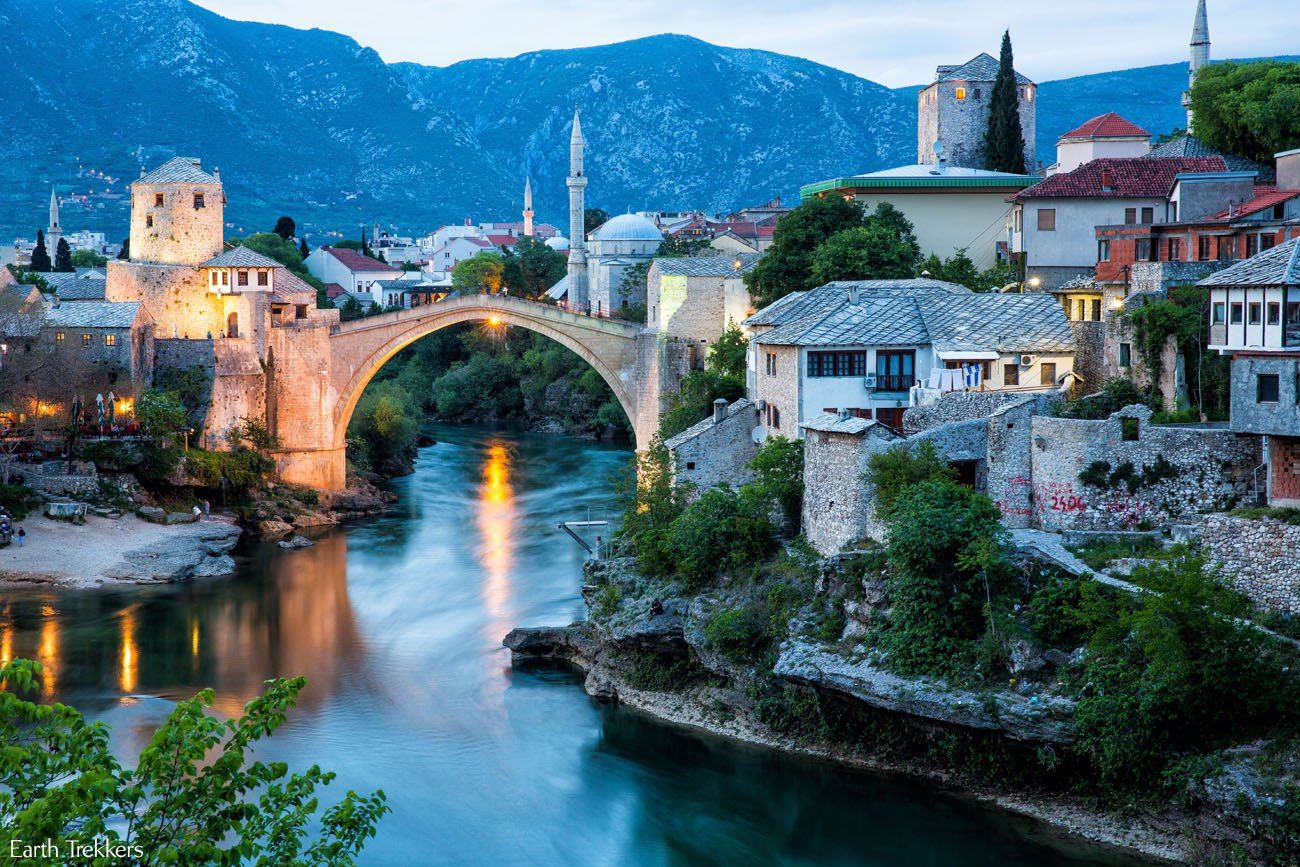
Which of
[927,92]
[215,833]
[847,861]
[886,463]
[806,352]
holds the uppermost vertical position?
[927,92]

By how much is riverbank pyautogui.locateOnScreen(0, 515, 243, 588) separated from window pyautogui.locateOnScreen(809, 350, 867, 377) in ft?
53.0

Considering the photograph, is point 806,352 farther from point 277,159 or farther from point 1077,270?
point 277,159

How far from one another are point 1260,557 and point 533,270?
61293 mm

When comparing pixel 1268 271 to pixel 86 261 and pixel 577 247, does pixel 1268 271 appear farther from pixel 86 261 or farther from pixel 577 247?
pixel 86 261

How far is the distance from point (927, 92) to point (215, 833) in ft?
151

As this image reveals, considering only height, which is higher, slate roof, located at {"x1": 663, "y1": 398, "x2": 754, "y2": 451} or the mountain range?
the mountain range

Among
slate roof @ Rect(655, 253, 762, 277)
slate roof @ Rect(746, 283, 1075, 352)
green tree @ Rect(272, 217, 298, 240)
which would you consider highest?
green tree @ Rect(272, 217, 298, 240)

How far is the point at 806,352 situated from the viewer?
90.6 feet

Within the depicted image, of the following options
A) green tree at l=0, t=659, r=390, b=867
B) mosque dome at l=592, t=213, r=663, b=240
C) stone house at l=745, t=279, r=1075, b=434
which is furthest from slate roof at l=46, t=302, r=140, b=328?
green tree at l=0, t=659, r=390, b=867

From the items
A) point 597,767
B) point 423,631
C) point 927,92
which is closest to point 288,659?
point 423,631

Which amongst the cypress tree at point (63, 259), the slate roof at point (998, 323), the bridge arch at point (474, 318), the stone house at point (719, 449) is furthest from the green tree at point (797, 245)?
the cypress tree at point (63, 259)

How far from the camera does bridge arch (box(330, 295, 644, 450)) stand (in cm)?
4712

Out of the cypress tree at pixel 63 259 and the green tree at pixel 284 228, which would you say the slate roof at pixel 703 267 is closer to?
the cypress tree at pixel 63 259

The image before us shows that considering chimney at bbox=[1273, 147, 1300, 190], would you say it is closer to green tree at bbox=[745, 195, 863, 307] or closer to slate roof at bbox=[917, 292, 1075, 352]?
slate roof at bbox=[917, 292, 1075, 352]
